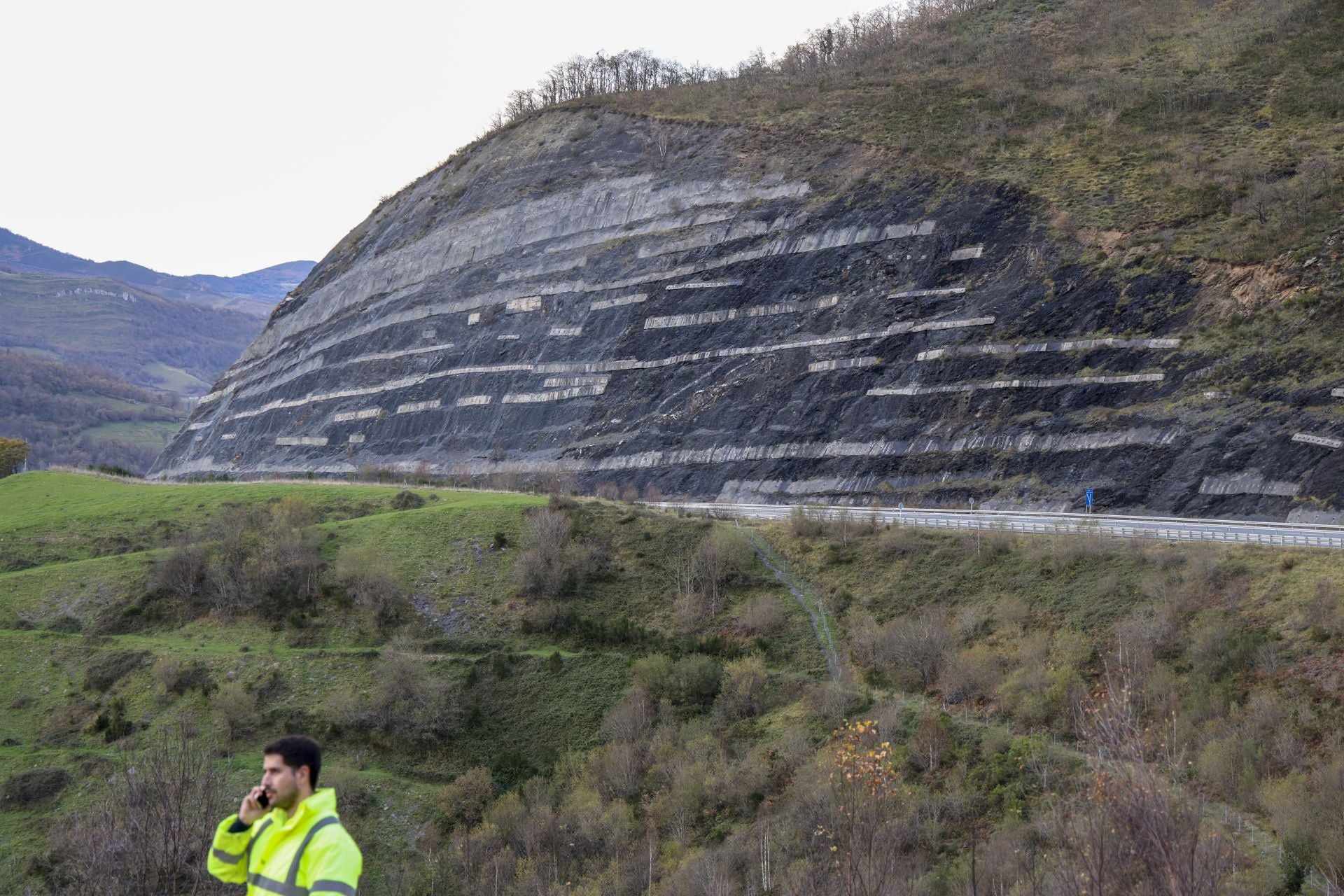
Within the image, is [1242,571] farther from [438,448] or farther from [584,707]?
[438,448]

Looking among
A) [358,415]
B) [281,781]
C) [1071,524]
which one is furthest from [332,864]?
[358,415]

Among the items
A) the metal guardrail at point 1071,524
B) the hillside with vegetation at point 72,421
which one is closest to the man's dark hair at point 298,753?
the metal guardrail at point 1071,524

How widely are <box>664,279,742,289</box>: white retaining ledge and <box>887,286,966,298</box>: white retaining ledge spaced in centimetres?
972

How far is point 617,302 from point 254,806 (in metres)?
56.0

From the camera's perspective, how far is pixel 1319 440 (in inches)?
1328

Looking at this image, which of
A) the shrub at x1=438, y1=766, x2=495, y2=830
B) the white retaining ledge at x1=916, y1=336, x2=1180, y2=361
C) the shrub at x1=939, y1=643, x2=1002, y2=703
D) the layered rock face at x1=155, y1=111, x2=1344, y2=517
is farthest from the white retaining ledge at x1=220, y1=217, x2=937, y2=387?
the shrub at x1=438, y1=766, x2=495, y2=830

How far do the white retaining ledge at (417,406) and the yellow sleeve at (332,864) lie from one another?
59.3 meters

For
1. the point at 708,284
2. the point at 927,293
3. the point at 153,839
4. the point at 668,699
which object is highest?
the point at 708,284

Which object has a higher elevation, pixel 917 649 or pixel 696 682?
pixel 917 649

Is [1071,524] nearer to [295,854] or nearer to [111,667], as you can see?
[111,667]

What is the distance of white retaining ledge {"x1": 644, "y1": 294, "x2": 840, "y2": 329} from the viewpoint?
173 ft

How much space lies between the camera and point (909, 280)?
166ft

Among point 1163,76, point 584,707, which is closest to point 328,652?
point 584,707

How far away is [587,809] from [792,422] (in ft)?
84.5
